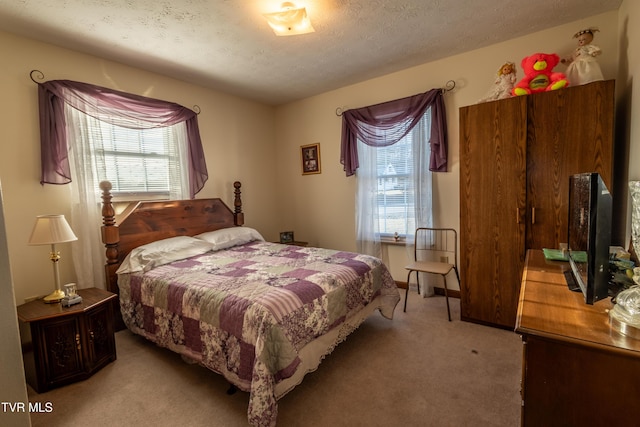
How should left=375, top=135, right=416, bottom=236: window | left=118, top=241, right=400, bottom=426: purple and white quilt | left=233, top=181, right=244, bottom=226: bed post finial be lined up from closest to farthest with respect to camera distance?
left=118, top=241, right=400, bottom=426: purple and white quilt
left=375, top=135, right=416, bottom=236: window
left=233, top=181, right=244, bottom=226: bed post finial

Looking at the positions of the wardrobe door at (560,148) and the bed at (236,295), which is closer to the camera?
the bed at (236,295)

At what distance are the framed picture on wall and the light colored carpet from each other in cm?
251

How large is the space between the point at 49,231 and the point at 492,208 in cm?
340

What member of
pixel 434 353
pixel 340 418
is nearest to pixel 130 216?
pixel 340 418

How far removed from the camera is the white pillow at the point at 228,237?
318cm

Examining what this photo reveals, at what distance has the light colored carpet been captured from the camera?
1.62 m

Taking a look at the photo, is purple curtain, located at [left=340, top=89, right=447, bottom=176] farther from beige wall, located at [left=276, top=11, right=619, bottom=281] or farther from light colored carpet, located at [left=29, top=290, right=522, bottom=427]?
light colored carpet, located at [left=29, top=290, right=522, bottom=427]

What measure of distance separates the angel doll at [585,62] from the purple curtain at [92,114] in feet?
11.9

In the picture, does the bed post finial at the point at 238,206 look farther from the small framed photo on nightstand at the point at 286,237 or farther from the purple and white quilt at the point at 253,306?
the purple and white quilt at the point at 253,306

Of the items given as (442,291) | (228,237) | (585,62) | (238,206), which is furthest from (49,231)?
(585,62)

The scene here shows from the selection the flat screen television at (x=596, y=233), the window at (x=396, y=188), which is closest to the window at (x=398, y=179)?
the window at (x=396, y=188)

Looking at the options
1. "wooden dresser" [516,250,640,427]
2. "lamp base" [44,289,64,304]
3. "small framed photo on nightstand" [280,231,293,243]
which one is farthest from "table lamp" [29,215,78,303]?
"wooden dresser" [516,250,640,427]

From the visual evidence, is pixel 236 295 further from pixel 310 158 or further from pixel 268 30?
pixel 310 158

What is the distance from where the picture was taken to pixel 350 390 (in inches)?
72.1
